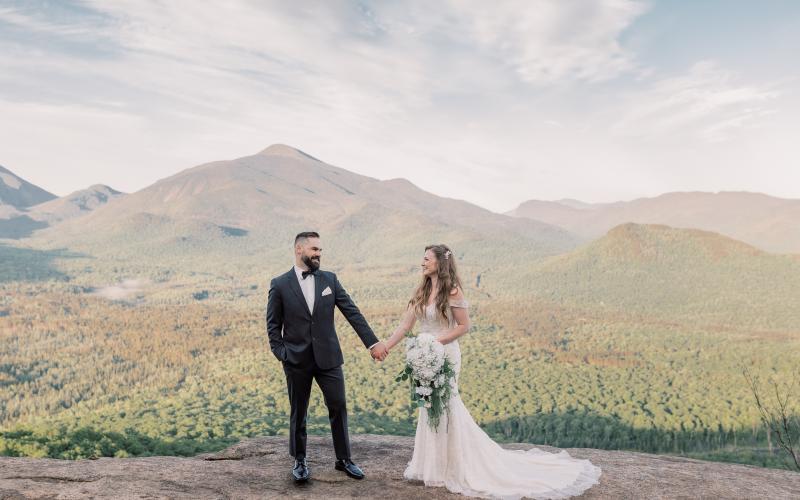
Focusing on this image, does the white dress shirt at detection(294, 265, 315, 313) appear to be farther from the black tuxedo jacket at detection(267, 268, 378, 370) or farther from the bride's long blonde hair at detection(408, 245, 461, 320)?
the bride's long blonde hair at detection(408, 245, 461, 320)

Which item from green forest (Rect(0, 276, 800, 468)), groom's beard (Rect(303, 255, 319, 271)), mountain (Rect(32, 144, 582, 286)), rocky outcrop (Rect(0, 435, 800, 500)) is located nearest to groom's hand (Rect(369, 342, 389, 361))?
groom's beard (Rect(303, 255, 319, 271))

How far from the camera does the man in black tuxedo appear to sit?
7.93 m

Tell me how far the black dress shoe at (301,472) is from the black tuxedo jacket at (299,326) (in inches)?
57.0

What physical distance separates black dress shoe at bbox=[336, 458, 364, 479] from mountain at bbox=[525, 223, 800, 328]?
76.8 metres

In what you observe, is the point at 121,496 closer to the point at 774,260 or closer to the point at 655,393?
the point at 655,393

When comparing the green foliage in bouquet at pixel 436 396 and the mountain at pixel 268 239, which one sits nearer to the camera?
the green foliage in bouquet at pixel 436 396

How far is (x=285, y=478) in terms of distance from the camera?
8344mm

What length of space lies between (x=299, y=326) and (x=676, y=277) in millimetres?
99776

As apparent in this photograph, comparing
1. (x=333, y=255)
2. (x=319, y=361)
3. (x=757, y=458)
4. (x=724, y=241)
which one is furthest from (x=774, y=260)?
(x=319, y=361)

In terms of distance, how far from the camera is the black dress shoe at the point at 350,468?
8.29 m

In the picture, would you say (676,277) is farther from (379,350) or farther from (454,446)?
(379,350)

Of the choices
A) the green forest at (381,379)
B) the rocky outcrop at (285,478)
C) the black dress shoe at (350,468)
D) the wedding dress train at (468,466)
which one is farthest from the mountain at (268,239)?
the black dress shoe at (350,468)

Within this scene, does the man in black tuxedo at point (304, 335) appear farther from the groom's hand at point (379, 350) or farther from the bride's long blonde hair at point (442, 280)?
the bride's long blonde hair at point (442, 280)

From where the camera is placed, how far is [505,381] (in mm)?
44281
